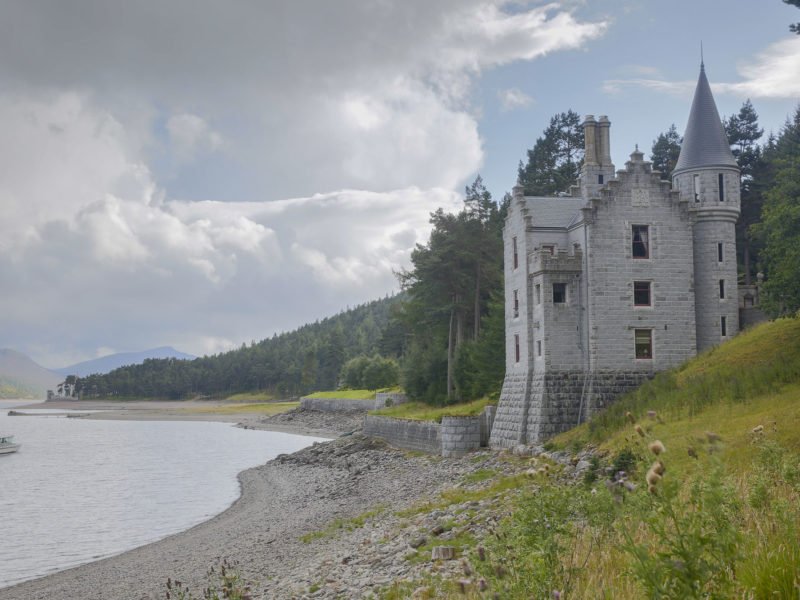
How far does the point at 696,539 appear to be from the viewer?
5387 mm

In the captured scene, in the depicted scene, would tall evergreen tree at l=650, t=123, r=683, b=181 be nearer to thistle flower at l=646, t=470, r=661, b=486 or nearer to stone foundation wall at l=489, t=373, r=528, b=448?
stone foundation wall at l=489, t=373, r=528, b=448

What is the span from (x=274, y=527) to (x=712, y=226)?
2433cm

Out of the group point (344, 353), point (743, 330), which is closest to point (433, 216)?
point (743, 330)

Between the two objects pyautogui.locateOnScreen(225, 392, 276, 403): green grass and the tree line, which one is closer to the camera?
the tree line

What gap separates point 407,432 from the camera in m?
46.2

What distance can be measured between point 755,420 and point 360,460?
2816cm

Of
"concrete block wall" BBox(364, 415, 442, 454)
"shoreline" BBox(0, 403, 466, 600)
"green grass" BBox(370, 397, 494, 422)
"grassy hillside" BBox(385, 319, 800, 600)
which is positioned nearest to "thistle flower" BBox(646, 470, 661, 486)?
"grassy hillside" BBox(385, 319, 800, 600)

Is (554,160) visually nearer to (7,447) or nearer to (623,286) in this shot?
(623,286)

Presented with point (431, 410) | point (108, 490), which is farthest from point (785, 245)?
point (108, 490)

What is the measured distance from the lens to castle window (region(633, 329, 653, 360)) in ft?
115

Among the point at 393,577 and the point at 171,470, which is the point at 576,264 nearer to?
the point at 393,577

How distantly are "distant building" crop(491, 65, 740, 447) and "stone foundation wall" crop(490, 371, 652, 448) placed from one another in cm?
4

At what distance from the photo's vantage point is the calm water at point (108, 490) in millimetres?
30578

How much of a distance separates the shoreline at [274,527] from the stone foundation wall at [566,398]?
372 centimetres
